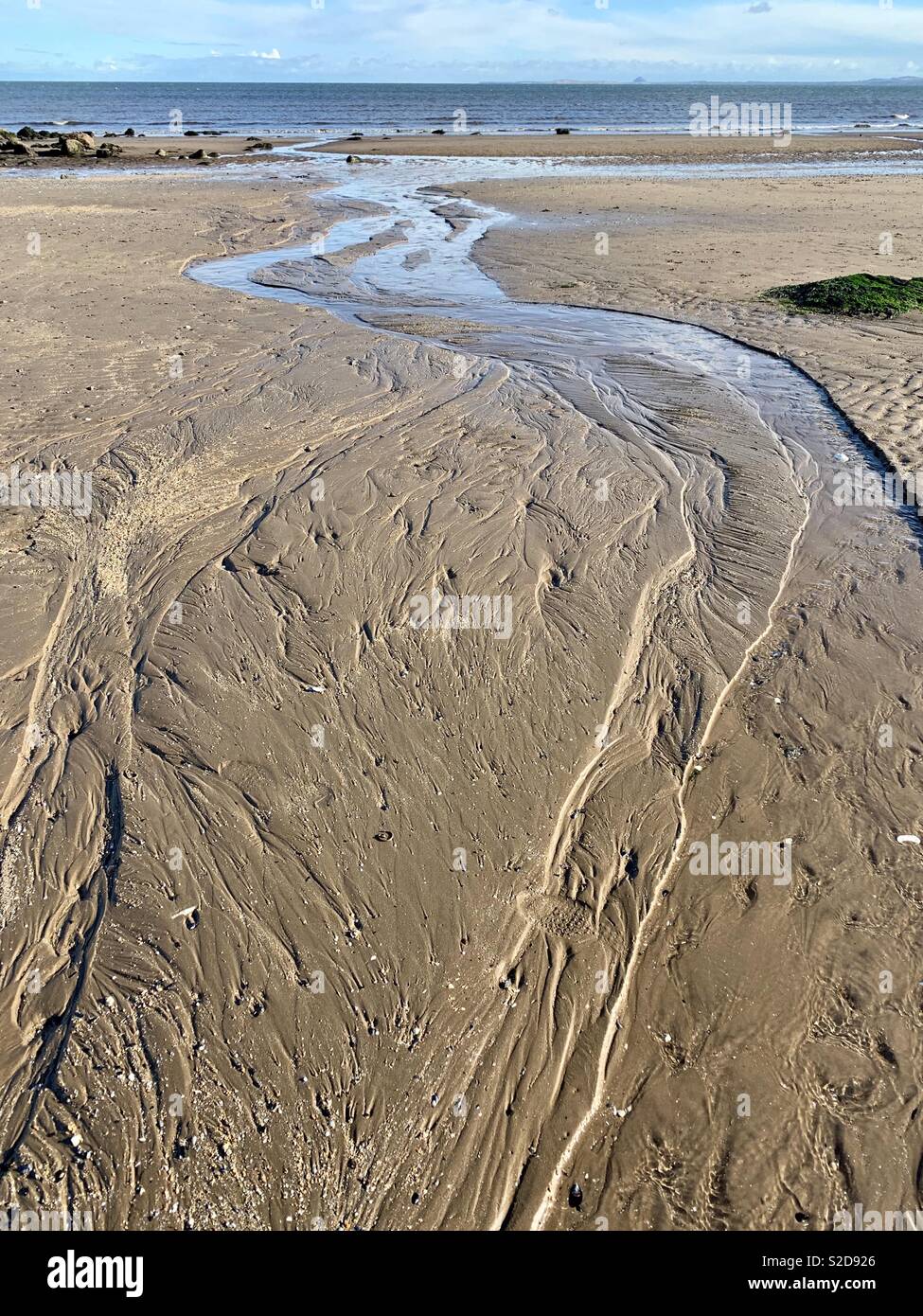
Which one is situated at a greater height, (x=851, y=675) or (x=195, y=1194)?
(x=851, y=675)

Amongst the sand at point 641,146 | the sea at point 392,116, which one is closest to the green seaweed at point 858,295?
the sand at point 641,146

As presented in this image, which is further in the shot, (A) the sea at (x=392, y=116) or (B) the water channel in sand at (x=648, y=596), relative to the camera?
(A) the sea at (x=392, y=116)

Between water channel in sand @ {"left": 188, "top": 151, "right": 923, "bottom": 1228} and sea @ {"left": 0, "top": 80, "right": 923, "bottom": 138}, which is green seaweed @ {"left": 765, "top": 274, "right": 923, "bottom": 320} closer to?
water channel in sand @ {"left": 188, "top": 151, "right": 923, "bottom": 1228}

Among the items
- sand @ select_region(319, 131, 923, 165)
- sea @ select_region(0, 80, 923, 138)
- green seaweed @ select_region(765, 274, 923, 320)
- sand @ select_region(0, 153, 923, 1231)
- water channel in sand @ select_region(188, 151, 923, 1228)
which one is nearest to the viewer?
sand @ select_region(0, 153, 923, 1231)

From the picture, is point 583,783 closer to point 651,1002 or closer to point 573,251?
point 651,1002

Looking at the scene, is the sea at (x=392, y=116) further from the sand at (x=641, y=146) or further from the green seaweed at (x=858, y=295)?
the green seaweed at (x=858, y=295)

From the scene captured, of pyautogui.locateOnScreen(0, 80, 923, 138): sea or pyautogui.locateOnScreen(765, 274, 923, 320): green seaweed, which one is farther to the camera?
pyautogui.locateOnScreen(0, 80, 923, 138): sea

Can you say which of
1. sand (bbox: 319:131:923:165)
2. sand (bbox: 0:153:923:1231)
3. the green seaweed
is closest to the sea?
sand (bbox: 319:131:923:165)

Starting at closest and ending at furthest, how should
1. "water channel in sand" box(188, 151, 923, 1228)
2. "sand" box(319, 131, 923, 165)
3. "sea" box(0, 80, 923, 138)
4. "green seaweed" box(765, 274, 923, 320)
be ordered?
"water channel in sand" box(188, 151, 923, 1228)
"green seaweed" box(765, 274, 923, 320)
"sand" box(319, 131, 923, 165)
"sea" box(0, 80, 923, 138)
